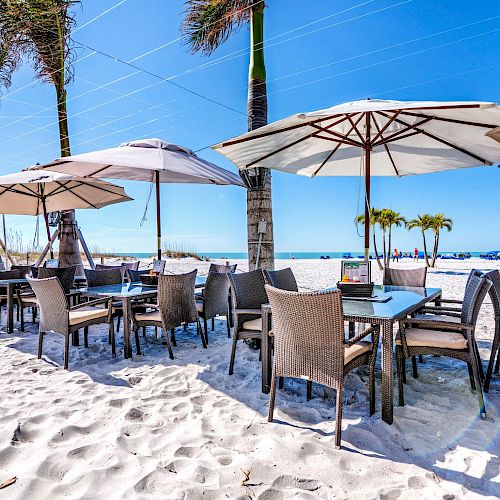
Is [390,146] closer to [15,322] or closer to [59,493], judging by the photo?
[59,493]

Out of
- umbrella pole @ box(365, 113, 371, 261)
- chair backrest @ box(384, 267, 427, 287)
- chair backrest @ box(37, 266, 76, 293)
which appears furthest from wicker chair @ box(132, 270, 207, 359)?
chair backrest @ box(384, 267, 427, 287)

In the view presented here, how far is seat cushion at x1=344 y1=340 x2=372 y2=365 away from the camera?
2.42 meters

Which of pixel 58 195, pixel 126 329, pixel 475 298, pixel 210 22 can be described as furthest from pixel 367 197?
pixel 58 195

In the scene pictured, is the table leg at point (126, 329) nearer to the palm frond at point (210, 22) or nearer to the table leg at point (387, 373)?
the table leg at point (387, 373)

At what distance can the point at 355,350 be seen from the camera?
255cm

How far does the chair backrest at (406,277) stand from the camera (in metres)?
4.57

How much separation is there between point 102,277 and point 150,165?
1575mm

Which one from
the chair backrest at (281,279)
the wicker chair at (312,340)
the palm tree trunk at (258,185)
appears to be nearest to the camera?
the wicker chair at (312,340)

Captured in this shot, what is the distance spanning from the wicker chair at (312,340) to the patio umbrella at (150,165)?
101 inches

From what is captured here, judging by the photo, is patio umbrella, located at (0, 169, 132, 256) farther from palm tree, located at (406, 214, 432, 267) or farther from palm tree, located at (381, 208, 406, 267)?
palm tree, located at (406, 214, 432, 267)

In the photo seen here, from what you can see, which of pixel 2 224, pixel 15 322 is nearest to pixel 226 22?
pixel 15 322

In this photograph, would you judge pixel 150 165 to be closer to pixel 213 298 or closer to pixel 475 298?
pixel 213 298

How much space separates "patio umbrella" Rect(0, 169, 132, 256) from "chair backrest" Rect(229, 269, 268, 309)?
15.8ft

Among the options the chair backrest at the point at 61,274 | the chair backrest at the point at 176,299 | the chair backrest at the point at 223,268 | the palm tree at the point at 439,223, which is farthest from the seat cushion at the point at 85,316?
the palm tree at the point at 439,223
